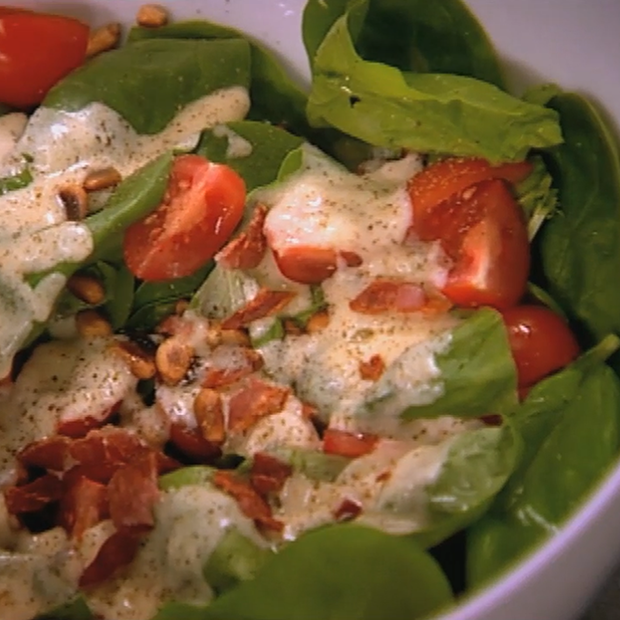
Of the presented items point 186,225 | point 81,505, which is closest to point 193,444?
point 81,505

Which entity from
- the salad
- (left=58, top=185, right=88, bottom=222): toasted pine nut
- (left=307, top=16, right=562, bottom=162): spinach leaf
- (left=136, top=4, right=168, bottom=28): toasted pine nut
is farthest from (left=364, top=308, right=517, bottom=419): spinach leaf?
(left=136, top=4, right=168, bottom=28): toasted pine nut

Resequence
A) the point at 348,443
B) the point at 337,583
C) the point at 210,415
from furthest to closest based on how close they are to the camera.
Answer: the point at 210,415, the point at 348,443, the point at 337,583

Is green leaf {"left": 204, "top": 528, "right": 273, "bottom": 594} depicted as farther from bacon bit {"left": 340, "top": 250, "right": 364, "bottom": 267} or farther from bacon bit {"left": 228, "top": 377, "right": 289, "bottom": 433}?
bacon bit {"left": 340, "top": 250, "right": 364, "bottom": 267}

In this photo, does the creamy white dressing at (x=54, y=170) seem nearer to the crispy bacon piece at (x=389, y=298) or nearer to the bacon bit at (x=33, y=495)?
the bacon bit at (x=33, y=495)

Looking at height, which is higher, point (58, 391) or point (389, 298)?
point (389, 298)

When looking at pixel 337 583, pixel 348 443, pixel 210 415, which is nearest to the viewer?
pixel 337 583

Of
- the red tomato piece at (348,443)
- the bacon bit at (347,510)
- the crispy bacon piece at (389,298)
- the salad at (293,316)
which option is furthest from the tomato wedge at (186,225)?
the bacon bit at (347,510)

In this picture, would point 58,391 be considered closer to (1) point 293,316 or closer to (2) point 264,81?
(1) point 293,316

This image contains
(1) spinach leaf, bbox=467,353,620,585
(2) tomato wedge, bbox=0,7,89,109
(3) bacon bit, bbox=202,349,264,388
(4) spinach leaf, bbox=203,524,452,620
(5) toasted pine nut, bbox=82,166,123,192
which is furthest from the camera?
(2) tomato wedge, bbox=0,7,89,109
